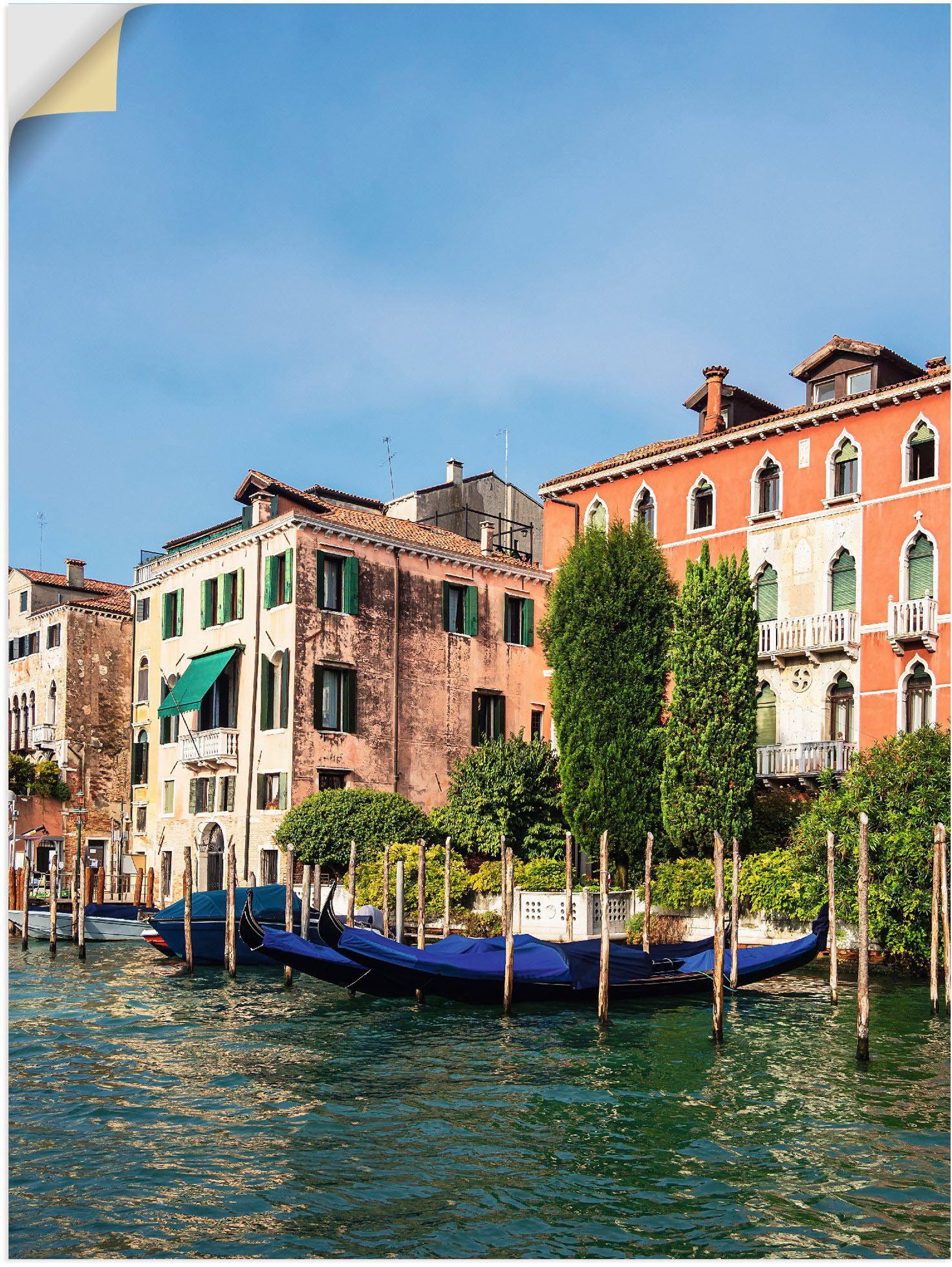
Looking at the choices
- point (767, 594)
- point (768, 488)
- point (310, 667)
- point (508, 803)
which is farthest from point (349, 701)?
point (768, 488)

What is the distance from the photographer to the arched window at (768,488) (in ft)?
55.6

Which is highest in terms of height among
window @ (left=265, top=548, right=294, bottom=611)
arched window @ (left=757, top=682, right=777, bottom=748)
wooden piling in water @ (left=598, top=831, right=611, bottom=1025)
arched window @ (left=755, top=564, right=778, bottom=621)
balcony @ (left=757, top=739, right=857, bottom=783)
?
window @ (left=265, top=548, right=294, bottom=611)

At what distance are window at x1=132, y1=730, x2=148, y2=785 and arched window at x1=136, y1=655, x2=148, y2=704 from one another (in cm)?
74

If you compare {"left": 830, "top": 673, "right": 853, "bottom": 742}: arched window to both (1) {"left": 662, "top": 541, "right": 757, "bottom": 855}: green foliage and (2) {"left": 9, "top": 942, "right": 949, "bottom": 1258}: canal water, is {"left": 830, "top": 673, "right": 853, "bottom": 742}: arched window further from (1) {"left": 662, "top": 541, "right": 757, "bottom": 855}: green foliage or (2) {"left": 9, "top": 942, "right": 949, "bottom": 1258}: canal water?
(2) {"left": 9, "top": 942, "right": 949, "bottom": 1258}: canal water

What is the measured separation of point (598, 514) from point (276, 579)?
205 inches

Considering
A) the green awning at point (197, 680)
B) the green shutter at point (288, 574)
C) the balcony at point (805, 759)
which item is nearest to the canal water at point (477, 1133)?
the balcony at point (805, 759)

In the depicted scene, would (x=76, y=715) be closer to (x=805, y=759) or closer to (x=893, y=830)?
(x=805, y=759)

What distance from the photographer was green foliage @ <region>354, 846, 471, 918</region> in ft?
55.3

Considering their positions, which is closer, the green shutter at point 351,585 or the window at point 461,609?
the green shutter at point 351,585

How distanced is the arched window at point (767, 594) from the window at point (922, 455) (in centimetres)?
236

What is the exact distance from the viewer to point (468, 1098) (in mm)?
7422

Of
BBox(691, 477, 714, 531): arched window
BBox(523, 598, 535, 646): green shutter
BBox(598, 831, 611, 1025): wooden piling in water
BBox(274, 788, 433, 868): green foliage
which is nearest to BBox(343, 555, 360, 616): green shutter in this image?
BBox(274, 788, 433, 868): green foliage

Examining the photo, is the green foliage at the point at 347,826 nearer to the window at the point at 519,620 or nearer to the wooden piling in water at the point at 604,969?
the window at the point at 519,620

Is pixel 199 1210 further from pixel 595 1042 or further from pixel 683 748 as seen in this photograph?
pixel 683 748
